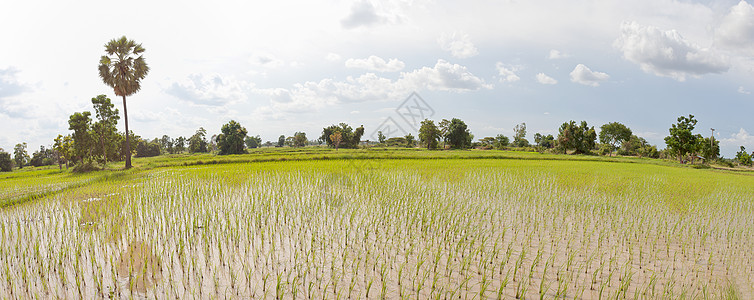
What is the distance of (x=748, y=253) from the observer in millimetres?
5434

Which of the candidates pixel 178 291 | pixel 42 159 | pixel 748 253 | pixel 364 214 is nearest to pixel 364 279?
pixel 178 291

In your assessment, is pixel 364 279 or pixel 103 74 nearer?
pixel 364 279

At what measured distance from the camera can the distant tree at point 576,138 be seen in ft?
186

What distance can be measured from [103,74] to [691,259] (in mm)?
34054

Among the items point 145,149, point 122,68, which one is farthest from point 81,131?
point 145,149

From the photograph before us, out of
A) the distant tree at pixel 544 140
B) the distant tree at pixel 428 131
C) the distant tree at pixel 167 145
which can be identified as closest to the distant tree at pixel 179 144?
the distant tree at pixel 167 145

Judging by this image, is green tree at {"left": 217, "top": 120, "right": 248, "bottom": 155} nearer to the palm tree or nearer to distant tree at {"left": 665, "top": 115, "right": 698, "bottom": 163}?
the palm tree

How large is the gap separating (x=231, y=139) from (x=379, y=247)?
192ft

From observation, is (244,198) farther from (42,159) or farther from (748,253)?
(42,159)

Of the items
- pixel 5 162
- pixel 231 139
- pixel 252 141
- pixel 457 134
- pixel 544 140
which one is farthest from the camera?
pixel 252 141

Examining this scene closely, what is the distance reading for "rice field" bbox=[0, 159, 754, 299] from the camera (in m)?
3.90

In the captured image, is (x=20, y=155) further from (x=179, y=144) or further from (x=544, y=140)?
(x=544, y=140)

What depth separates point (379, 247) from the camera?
5215 mm

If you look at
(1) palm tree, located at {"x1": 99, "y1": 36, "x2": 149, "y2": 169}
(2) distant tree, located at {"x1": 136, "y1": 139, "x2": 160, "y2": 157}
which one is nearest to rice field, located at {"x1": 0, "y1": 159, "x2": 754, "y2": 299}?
(1) palm tree, located at {"x1": 99, "y1": 36, "x2": 149, "y2": 169}
